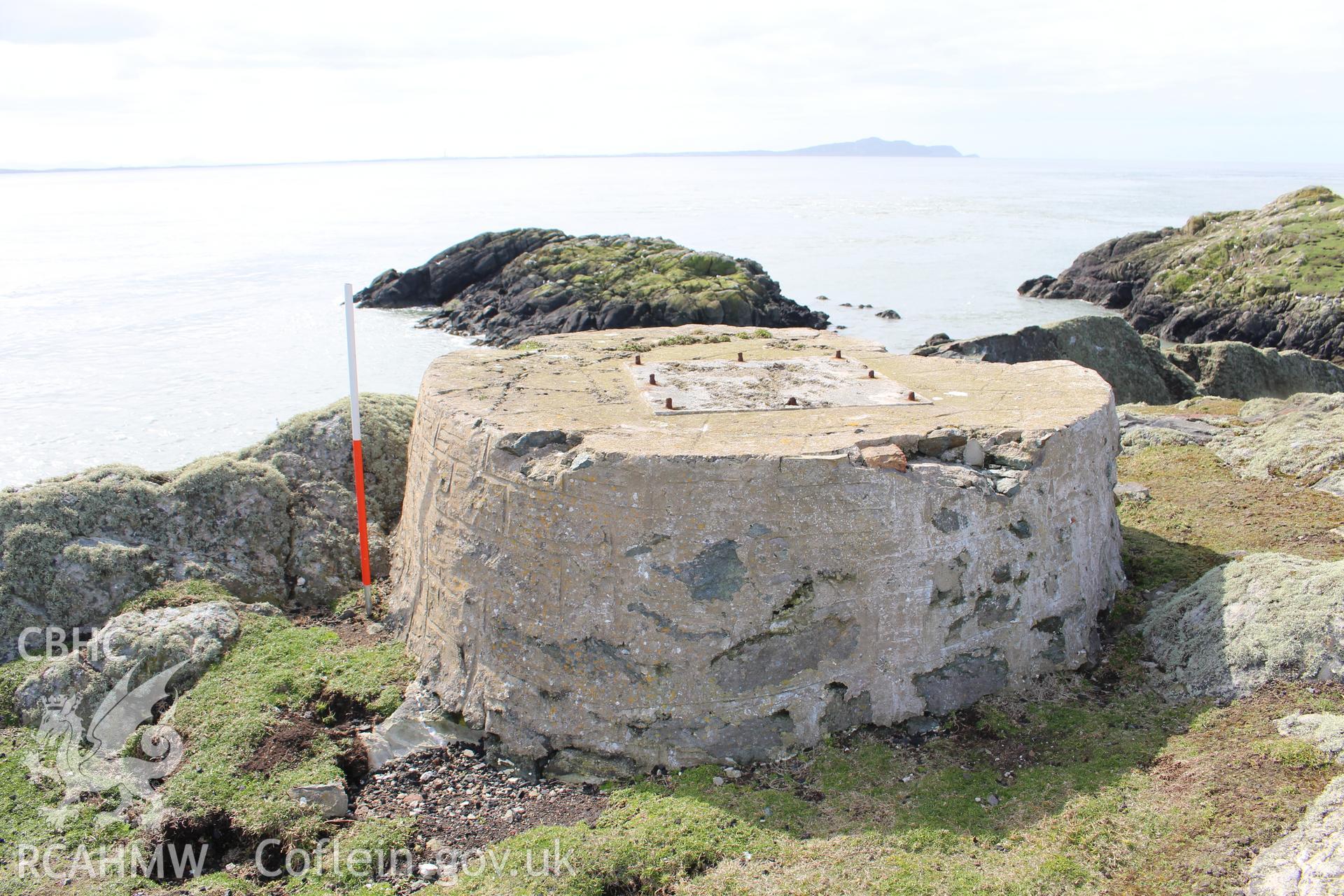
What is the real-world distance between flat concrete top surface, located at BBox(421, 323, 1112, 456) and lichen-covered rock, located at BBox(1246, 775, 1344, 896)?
263 cm

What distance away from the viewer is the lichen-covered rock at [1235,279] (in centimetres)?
2911

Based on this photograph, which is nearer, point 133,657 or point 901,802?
point 901,802

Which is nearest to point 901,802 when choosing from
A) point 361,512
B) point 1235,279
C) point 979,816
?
point 979,816

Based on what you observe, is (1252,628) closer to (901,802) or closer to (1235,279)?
(901,802)

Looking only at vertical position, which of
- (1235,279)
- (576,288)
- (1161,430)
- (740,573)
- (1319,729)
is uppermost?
(576,288)

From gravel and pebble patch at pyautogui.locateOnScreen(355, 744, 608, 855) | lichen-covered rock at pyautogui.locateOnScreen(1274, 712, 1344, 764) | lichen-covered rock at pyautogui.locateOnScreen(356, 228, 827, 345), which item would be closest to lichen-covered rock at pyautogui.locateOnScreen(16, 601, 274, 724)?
gravel and pebble patch at pyautogui.locateOnScreen(355, 744, 608, 855)

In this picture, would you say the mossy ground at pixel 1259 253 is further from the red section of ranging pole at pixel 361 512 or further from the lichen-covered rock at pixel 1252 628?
the red section of ranging pole at pixel 361 512

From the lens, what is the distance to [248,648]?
6.91m

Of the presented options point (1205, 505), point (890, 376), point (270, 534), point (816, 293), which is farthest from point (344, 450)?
point (816, 293)

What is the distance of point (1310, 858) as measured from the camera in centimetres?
437

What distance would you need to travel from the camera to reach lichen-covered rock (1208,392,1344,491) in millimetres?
9742

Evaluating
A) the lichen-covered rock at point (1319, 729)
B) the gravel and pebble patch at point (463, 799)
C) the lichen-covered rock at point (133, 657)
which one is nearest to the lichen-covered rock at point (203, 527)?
the lichen-covered rock at point (133, 657)

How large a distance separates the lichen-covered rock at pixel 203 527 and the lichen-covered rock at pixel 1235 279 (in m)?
28.4

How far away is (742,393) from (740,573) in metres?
2.06
